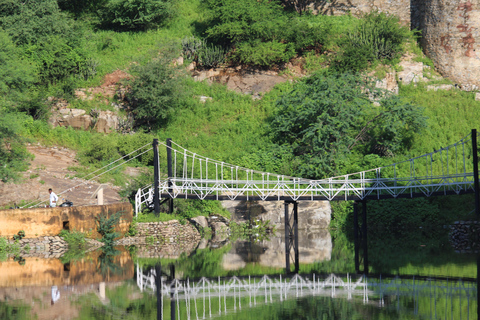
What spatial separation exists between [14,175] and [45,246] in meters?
3.41

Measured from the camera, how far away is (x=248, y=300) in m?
15.9

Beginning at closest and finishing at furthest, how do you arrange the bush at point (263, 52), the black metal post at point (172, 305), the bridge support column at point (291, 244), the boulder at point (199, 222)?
the black metal post at point (172, 305), the bridge support column at point (291, 244), the boulder at point (199, 222), the bush at point (263, 52)

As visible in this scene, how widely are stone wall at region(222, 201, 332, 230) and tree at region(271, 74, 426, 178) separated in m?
1.52

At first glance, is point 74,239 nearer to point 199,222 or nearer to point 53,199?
point 53,199

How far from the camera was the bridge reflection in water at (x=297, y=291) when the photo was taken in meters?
14.8

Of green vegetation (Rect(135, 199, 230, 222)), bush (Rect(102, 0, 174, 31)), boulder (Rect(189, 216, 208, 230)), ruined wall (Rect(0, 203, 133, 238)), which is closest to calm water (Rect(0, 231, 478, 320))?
ruined wall (Rect(0, 203, 133, 238))

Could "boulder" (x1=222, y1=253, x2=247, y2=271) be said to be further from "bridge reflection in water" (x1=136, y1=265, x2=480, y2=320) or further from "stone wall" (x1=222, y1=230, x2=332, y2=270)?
"bridge reflection in water" (x1=136, y1=265, x2=480, y2=320)

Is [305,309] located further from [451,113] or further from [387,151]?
[451,113]

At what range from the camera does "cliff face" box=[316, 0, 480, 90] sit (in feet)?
125

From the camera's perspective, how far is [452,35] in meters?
38.8

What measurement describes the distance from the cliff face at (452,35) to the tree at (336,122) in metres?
6.19

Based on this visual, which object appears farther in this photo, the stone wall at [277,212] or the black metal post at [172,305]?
the stone wall at [277,212]

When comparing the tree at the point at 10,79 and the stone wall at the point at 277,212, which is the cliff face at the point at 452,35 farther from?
the tree at the point at 10,79

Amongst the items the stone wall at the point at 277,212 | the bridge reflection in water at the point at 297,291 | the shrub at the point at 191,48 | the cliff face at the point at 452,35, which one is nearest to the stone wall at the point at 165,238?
the stone wall at the point at 277,212
